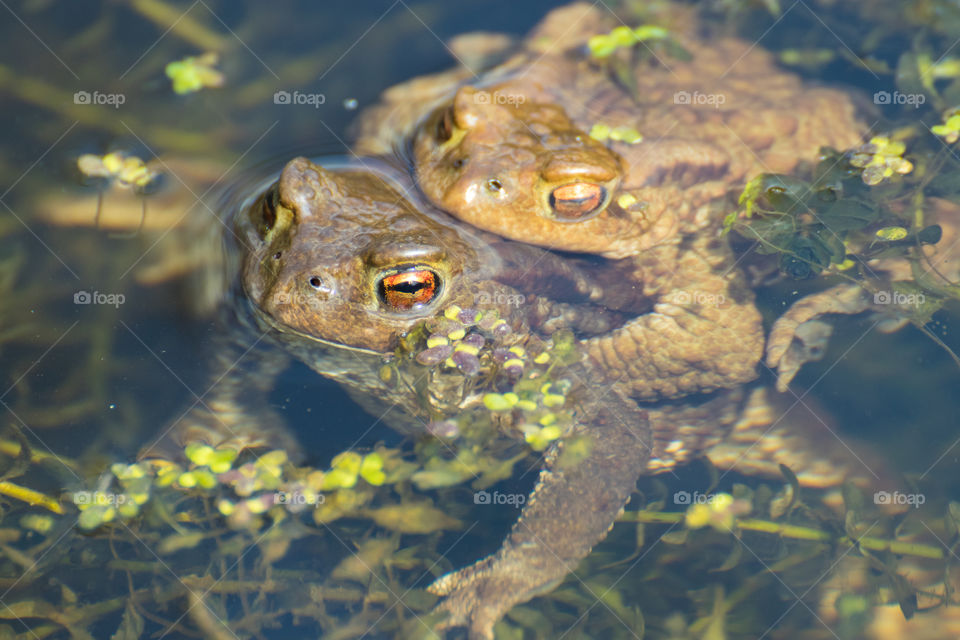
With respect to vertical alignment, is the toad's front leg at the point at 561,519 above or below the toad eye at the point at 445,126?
below

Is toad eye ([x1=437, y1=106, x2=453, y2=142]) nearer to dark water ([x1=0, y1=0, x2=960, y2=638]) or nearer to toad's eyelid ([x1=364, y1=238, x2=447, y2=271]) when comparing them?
dark water ([x1=0, y1=0, x2=960, y2=638])

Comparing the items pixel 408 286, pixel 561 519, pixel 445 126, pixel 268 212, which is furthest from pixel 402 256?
pixel 561 519

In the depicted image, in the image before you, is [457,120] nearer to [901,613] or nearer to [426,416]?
[426,416]

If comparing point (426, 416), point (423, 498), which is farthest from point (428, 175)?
point (423, 498)

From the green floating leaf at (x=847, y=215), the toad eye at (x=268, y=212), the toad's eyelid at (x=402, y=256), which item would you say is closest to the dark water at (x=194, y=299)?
the green floating leaf at (x=847, y=215)

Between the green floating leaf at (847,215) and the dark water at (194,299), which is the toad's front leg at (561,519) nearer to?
the dark water at (194,299)

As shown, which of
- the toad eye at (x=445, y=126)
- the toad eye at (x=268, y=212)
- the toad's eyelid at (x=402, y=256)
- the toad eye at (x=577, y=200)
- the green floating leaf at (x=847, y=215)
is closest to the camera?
the toad's eyelid at (x=402, y=256)

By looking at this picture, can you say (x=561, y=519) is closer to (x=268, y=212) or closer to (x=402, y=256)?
(x=402, y=256)

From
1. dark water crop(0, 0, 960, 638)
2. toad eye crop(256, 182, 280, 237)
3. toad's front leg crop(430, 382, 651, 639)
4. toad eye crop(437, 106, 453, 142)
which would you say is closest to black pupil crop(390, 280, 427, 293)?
toad eye crop(256, 182, 280, 237)
